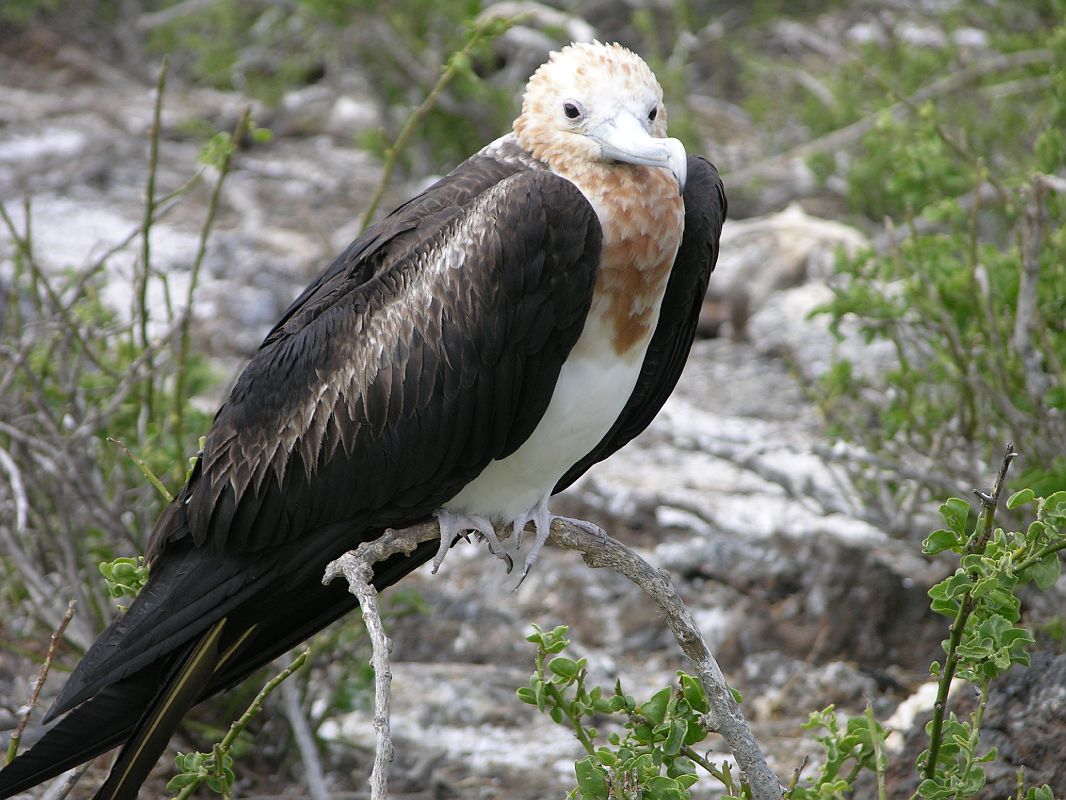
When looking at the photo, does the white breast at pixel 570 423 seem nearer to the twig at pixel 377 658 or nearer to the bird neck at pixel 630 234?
the bird neck at pixel 630 234

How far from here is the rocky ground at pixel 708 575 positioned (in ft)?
10.8

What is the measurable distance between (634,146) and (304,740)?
4.86 ft

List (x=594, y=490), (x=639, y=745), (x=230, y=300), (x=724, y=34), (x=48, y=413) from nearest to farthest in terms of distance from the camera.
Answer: (x=639, y=745), (x=48, y=413), (x=594, y=490), (x=230, y=300), (x=724, y=34)

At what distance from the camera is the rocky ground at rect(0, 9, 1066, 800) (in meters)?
3.30

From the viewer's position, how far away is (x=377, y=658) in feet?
5.48

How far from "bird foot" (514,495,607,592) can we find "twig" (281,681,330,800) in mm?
728

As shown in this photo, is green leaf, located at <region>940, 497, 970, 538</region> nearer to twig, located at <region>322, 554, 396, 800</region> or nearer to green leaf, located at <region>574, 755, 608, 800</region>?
green leaf, located at <region>574, 755, 608, 800</region>

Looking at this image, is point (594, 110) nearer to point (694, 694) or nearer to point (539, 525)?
point (539, 525)

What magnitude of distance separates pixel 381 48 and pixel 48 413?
355 centimetres

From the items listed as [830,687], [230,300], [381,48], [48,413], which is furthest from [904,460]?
[381,48]

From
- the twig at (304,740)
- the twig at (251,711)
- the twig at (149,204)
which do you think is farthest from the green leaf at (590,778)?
the twig at (149,204)

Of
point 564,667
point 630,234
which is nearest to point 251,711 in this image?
point 564,667

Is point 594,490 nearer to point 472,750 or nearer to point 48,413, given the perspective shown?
point 472,750

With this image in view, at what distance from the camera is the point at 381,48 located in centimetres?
609
